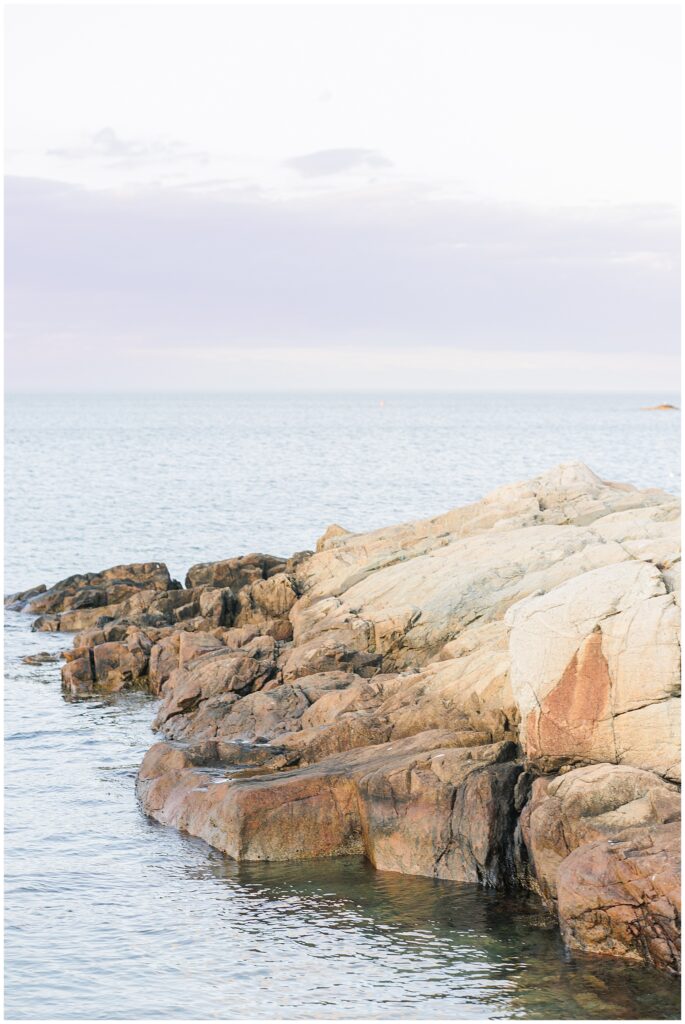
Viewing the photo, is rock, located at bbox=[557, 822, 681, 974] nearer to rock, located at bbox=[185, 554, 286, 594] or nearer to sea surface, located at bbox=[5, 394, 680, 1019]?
sea surface, located at bbox=[5, 394, 680, 1019]

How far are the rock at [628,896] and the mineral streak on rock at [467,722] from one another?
3 centimetres

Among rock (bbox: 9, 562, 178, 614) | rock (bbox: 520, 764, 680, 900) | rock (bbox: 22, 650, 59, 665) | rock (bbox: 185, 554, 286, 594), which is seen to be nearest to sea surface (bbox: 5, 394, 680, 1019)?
rock (bbox: 22, 650, 59, 665)

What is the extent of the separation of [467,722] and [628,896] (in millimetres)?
6251

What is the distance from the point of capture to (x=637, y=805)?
1869 cm

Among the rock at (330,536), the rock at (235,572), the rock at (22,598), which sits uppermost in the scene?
the rock at (330,536)

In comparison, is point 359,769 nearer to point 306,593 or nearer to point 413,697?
point 413,697

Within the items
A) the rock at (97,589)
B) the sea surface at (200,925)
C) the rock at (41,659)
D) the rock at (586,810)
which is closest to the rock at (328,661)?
the sea surface at (200,925)

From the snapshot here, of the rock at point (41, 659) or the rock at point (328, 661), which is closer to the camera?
the rock at point (328, 661)

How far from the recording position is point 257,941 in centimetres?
1852

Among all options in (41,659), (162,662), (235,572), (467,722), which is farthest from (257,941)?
(235,572)

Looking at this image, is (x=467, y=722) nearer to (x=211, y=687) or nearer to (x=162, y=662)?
(x=211, y=687)

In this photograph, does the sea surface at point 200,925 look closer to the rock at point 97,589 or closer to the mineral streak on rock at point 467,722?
the mineral streak on rock at point 467,722

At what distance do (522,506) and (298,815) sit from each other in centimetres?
1817

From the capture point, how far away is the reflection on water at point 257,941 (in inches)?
658
